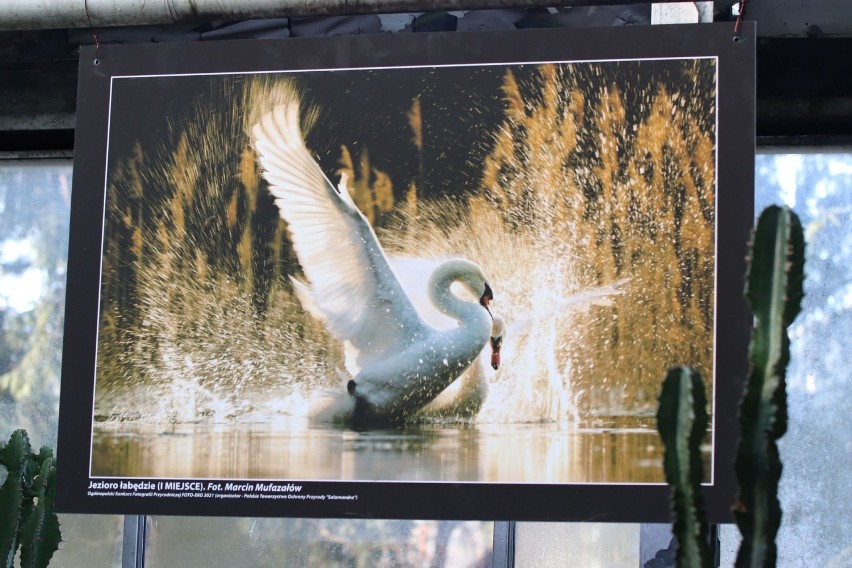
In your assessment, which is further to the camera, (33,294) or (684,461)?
(33,294)

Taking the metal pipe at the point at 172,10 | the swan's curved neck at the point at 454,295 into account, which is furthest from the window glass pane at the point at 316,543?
the metal pipe at the point at 172,10

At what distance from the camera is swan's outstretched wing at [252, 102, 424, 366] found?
11.3ft

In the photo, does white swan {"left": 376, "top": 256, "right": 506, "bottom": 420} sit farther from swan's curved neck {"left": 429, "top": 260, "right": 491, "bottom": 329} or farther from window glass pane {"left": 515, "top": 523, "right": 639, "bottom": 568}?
window glass pane {"left": 515, "top": 523, "right": 639, "bottom": 568}

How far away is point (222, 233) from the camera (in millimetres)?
3467

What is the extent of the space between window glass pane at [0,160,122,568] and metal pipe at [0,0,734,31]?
190 cm

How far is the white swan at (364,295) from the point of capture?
11.2ft

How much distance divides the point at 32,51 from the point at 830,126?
3757mm

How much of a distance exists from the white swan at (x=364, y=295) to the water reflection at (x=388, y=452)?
12 centimetres

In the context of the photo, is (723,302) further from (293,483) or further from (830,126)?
(830,126)

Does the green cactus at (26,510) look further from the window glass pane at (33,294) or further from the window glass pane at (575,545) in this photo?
the window glass pane at (575,545)

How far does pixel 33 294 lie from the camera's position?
533 centimetres

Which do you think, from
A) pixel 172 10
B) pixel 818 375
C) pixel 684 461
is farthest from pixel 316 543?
pixel 684 461

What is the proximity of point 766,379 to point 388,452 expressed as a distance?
1.37 m

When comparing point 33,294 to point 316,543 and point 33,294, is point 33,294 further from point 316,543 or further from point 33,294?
point 316,543
